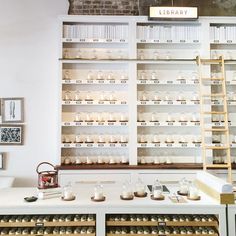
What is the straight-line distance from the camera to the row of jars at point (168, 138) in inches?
171

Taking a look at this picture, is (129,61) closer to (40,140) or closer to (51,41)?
(51,41)

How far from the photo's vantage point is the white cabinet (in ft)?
14.0

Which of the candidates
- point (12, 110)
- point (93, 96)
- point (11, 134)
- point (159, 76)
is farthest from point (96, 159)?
point (159, 76)

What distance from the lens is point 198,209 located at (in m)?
2.29

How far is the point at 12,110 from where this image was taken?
4457mm

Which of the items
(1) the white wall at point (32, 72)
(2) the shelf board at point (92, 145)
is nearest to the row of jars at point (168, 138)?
(2) the shelf board at point (92, 145)

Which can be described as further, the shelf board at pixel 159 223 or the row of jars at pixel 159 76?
the row of jars at pixel 159 76

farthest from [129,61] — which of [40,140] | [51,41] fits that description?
[40,140]

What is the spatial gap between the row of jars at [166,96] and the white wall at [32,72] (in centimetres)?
139

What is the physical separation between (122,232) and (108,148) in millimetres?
2124

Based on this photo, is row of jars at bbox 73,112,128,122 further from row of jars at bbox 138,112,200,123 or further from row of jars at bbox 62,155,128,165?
row of jars at bbox 62,155,128,165

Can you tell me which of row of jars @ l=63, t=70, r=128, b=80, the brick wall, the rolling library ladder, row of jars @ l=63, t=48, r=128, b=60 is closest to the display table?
the rolling library ladder

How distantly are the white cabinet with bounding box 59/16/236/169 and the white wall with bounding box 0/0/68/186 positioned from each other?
0.27 meters

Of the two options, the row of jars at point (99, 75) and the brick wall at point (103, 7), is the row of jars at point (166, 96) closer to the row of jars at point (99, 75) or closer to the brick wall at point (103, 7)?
the row of jars at point (99, 75)
